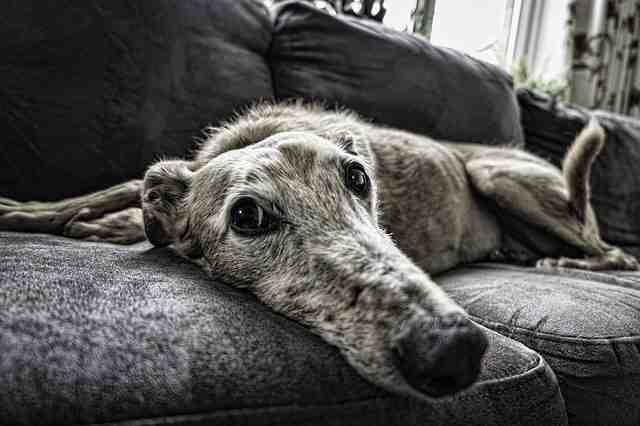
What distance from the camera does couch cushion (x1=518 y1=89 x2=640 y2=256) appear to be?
3.16 m

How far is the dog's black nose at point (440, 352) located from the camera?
2.28 feet

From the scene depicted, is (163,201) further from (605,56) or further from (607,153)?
(605,56)

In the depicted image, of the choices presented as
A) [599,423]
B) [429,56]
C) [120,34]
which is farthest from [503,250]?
[120,34]

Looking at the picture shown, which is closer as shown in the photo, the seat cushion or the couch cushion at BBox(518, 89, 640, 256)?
the seat cushion

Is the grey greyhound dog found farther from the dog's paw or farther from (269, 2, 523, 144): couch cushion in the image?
(269, 2, 523, 144): couch cushion

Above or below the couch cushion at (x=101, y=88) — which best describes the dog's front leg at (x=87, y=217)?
below

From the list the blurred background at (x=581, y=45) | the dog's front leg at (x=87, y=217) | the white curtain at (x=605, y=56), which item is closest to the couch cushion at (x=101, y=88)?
the dog's front leg at (x=87, y=217)

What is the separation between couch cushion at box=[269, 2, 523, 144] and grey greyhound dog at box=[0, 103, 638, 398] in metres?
0.30

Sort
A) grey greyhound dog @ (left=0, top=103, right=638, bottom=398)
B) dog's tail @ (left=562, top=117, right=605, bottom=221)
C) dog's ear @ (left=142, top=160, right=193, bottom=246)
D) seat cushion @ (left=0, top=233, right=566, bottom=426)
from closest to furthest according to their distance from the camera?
seat cushion @ (left=0, top=233, right=566, bottom=426) < grey greyhound dog @ (left=0, top=103, right=638, bottom=398) < dog's ear @ (left=142, top=160, right=193, bottom=246) < dog's tail @ (left=562, top=117, right=605, bottom=221)

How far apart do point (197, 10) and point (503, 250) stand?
1819 mm

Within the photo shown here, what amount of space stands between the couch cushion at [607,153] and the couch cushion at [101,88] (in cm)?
233

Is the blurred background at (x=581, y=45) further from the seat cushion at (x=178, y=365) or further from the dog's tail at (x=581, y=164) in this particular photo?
the seat cushion at (x=178, y=365)

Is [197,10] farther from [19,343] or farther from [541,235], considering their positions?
[541,235]

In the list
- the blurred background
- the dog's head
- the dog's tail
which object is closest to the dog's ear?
the dog's head
